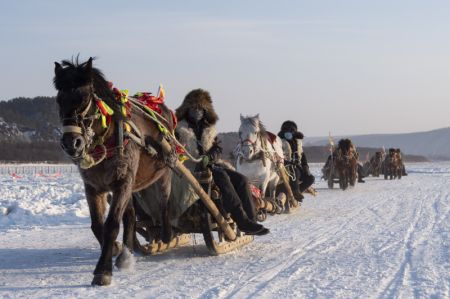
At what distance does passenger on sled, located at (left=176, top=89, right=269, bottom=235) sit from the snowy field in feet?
2.47

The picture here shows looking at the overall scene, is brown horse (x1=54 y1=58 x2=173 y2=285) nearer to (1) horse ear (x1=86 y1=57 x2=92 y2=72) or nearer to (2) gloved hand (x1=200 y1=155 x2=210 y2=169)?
(1) horse ear (x1=86 y1=57 x2=92 y2=72)

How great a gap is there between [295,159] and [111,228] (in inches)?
407

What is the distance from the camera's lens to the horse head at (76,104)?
20.5 feet

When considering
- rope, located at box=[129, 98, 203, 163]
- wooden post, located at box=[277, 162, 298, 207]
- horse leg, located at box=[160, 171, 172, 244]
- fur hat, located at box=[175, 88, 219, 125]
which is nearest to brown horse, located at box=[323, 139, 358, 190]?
wooden post, located at box=[277, 162, 298, 207]

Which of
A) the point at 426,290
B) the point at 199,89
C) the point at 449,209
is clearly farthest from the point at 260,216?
the point at 449,209

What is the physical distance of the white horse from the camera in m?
13.7

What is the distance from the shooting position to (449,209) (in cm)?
1592

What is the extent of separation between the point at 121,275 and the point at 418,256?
11.9ft

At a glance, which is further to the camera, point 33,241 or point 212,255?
point 33,241

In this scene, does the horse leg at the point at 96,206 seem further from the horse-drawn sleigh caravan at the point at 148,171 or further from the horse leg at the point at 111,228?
the horse leg at the point at 111,228

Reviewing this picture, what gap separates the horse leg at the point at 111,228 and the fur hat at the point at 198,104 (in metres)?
2.14

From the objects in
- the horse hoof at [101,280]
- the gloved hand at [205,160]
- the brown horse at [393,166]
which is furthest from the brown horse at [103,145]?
the brown horse at [393,166]

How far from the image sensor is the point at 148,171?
25.8ft

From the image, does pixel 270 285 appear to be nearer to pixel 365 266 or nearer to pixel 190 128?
pixel 365 266
